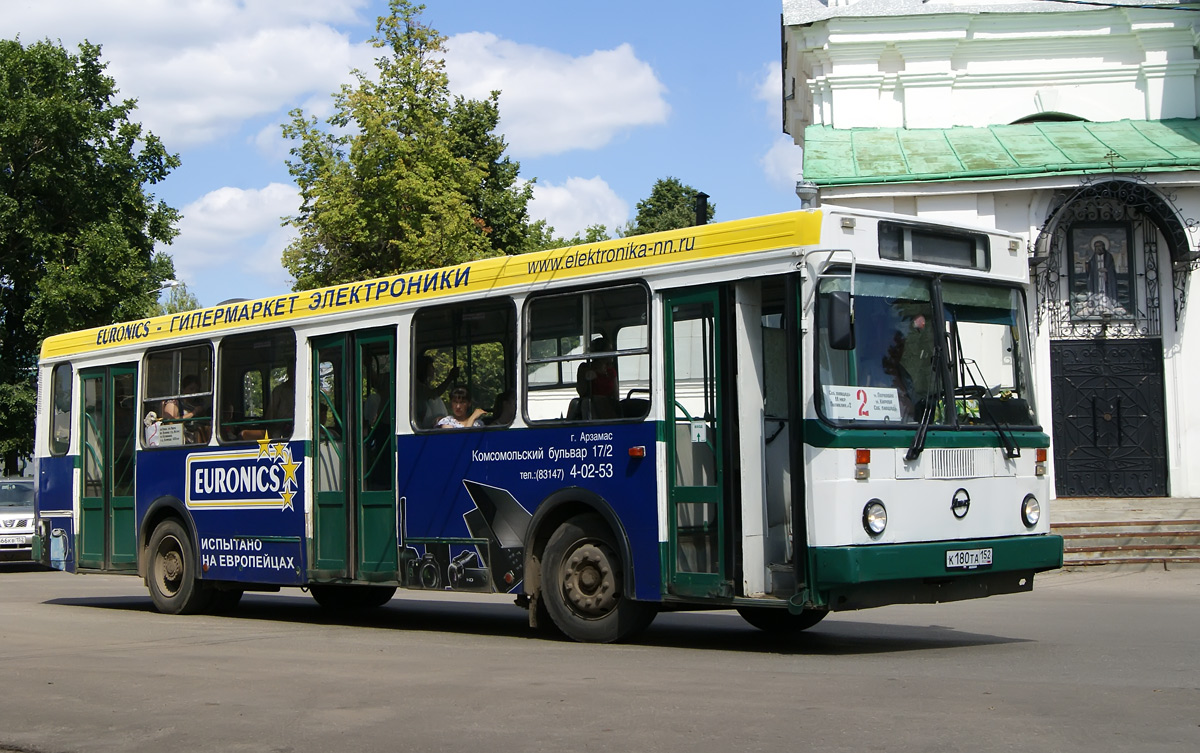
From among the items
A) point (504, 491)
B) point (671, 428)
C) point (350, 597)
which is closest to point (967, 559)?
point (671, 428)

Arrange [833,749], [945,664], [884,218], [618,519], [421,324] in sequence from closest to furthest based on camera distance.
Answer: [833,749], [945,664], [884,218], [618,519], [421,324]

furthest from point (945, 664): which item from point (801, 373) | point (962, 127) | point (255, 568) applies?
point (962, 127)

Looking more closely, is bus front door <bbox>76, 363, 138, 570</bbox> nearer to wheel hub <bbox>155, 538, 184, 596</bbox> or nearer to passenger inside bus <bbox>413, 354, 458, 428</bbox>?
wheel hub <bbox>155, 538, 184, 596</bbox>

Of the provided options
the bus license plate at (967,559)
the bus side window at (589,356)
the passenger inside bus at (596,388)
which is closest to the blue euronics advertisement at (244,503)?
the bus side window at (589,356)

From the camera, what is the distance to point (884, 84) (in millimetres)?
30359

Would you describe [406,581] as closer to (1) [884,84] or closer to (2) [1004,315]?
(2) [1004,315]

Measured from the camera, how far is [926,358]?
998cm

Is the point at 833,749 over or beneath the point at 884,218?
beneath

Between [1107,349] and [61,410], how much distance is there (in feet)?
62.8

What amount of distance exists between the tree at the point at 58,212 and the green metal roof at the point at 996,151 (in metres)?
22.4

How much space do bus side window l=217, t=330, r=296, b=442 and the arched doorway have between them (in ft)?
57.0

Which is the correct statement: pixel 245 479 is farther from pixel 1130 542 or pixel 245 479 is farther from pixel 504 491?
pixel 1130 542

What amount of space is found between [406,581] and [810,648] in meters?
3.84

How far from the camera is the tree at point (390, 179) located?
3406 cm
